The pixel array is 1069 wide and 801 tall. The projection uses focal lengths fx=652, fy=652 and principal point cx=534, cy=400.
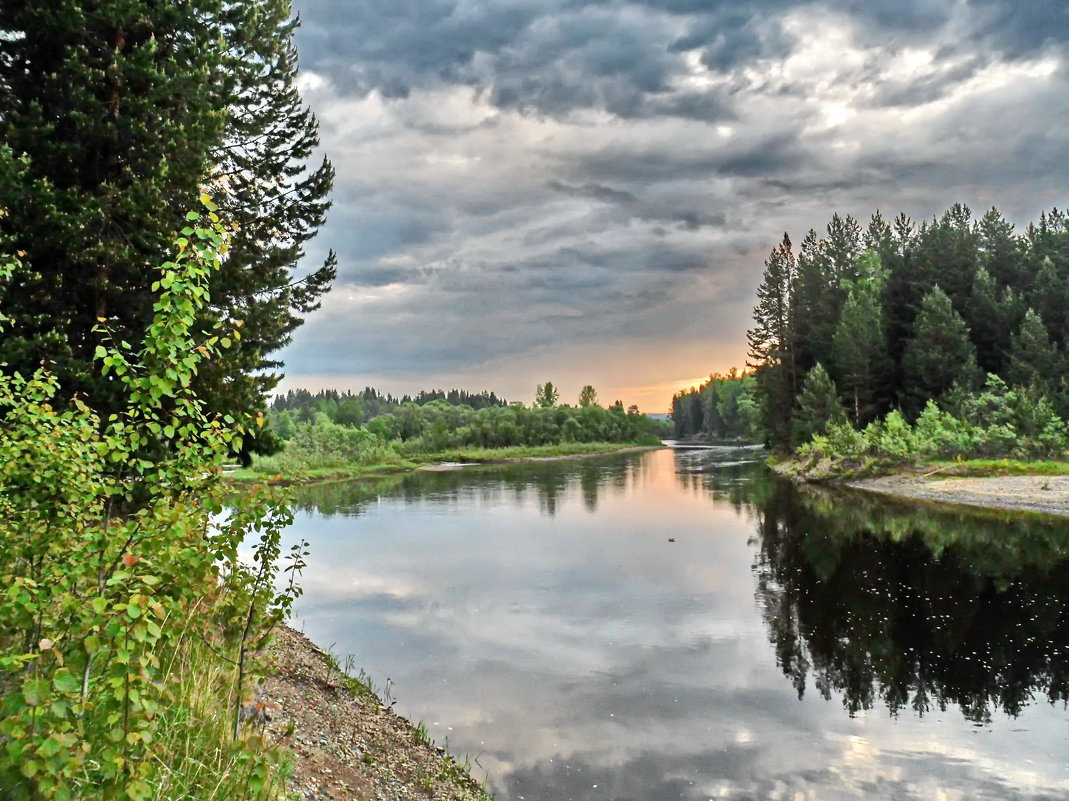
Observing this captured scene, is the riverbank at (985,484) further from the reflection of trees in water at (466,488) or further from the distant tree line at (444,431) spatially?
the distant tree line at (444,431)

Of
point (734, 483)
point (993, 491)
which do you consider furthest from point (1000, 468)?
point (734, 483)

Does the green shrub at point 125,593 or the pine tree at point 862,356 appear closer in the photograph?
the green shrub at point 125,593

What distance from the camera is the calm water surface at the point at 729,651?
31.8ft

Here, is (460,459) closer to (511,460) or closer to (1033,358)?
(511,460)

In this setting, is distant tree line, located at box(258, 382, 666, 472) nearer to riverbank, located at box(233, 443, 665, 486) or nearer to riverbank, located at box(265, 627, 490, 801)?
riverbank, located at box(233, 443, 665, 486)

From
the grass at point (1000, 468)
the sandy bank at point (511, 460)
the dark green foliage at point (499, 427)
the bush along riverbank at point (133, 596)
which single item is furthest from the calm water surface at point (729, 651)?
the dark green foliage at point (499, 427)

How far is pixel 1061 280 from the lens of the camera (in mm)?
61812

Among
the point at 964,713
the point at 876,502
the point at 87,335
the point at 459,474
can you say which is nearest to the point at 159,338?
the point at 87,335

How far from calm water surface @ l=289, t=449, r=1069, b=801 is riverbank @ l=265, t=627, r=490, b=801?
27.1 inches

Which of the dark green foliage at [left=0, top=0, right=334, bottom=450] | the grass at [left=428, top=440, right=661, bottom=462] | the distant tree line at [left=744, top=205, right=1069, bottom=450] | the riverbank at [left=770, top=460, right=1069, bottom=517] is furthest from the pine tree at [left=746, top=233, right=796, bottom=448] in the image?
the dark green foliage at [left=0, top=0, right=334, bottom=450]

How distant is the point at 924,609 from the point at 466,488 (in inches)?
1708

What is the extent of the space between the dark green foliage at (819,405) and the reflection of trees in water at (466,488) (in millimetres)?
17945

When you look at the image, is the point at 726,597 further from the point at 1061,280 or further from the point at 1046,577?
the point at 1061,280

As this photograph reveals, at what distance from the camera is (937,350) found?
58.5 metres
